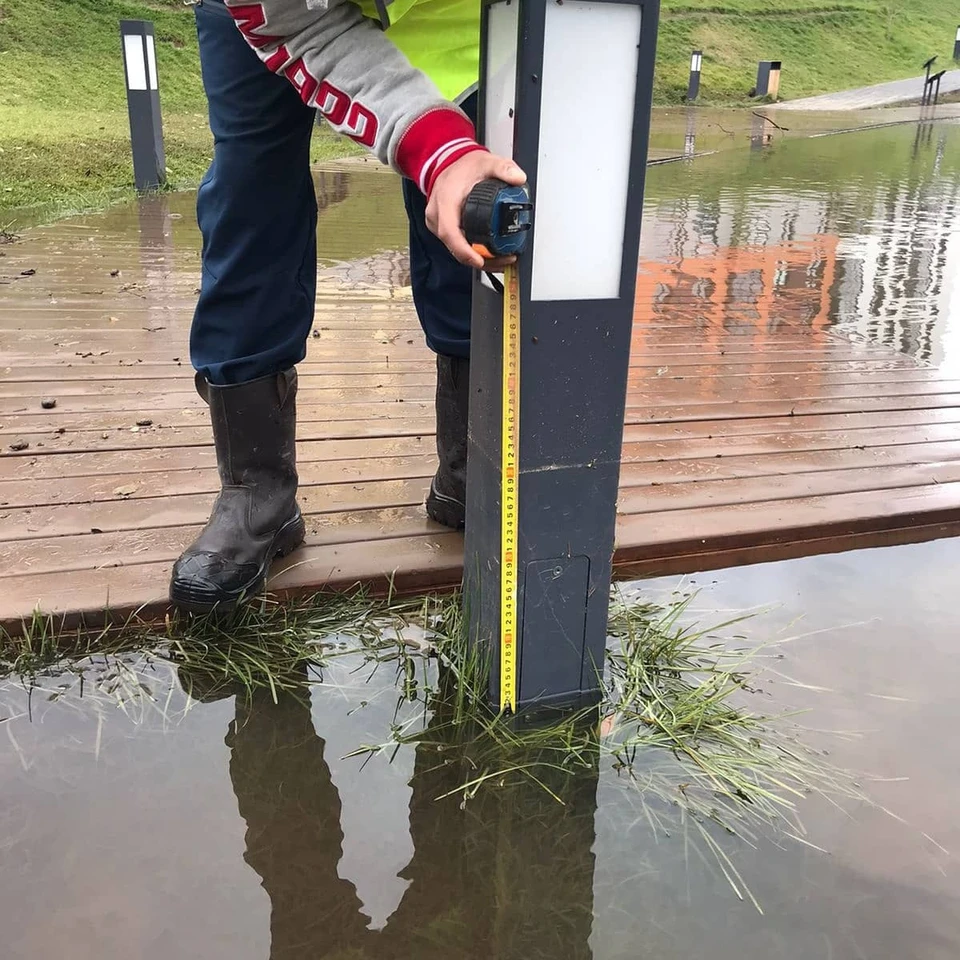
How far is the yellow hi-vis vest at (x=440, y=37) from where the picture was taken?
1392 mm

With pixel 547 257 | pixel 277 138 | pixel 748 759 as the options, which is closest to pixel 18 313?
pixel 277 138

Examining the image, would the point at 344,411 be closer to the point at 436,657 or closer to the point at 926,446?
the point at 436,657

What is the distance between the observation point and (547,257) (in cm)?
133

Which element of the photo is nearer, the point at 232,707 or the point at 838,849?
the point at 838,849

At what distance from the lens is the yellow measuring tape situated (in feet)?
4.37

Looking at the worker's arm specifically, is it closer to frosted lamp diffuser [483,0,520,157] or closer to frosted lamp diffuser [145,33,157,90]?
frosted lamp diffuser [483,0,520,157]

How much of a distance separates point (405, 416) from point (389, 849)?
1652mm

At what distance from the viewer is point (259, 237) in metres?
1.80

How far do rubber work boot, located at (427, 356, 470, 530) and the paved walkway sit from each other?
23.5 metres

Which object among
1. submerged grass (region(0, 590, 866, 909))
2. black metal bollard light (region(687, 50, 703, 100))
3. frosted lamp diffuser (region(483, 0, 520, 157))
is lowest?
submerged grass (region(0, 590, 866, 909))

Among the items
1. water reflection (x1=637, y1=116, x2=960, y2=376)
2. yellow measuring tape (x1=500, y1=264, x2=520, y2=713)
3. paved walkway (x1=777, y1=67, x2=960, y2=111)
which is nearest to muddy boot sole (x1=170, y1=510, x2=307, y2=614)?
yellow measuring tape (x1=500, y1=264, x2=520, y2=713)

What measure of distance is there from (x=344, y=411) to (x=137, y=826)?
1.66 metres

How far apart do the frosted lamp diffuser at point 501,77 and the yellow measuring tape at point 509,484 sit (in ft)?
0.61

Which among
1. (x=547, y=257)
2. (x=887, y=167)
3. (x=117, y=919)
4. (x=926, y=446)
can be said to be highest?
(x=887, y=167)
